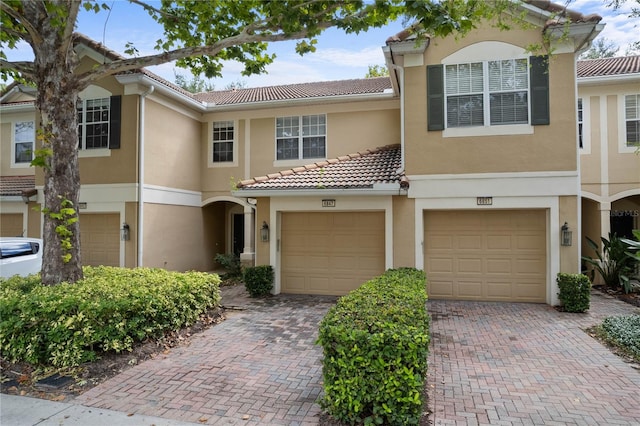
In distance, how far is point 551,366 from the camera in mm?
5445

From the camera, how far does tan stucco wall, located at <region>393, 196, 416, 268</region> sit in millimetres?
9547

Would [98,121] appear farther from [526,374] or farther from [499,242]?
[526,374]

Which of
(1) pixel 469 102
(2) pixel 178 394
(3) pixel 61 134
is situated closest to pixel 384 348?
(2) pixel 178 394

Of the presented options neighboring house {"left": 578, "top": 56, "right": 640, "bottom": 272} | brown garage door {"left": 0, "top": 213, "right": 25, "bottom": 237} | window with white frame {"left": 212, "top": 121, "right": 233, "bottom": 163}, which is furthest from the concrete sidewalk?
neighboring house {"left": 578, "top": 56, "right": 640, "bottom": 272}

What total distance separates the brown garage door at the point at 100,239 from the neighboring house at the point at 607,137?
15498 millimetres

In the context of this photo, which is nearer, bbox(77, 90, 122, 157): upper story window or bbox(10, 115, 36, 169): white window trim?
bbox(77, 90, 122, 157): upper story window

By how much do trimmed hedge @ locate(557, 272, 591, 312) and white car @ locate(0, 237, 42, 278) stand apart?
13588 millimetres

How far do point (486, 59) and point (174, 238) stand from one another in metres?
11.2

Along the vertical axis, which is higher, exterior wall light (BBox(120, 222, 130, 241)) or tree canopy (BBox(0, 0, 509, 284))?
tree canopy (BBox(0, 0, 509, 284))

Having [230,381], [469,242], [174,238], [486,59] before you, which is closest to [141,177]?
[174,238]

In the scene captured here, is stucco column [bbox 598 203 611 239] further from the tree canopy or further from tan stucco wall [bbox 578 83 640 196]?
the tree canopy

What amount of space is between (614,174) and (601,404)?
417 inches

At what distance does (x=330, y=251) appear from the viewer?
414 inches

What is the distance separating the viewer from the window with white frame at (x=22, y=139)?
14992 mm
